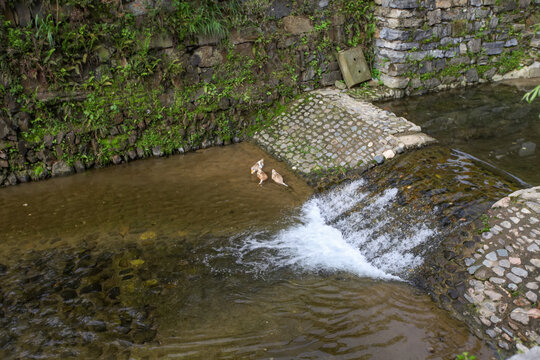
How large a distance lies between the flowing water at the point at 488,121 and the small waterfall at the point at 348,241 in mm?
2118

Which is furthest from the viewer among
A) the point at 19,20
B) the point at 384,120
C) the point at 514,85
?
the point at 514,85

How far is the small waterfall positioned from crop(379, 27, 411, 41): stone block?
415cm

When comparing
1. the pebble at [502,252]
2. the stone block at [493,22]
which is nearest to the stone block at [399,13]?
the stone block at [493,22]

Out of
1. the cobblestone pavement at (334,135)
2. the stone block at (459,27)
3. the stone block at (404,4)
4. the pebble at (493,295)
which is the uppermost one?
the stone block at (404,4)

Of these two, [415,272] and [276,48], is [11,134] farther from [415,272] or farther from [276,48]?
[415,272]

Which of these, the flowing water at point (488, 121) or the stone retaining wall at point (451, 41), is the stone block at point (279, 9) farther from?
the flowing water at point (488, 121)

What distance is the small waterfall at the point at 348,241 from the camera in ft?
19.9

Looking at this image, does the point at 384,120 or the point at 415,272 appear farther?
the point at 384,120

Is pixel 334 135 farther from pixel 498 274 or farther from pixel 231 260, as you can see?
pixel 498 274

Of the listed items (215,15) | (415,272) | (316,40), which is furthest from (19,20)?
(415,272)

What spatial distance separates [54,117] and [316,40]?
5688 mm

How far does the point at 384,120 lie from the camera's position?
28.8 ft

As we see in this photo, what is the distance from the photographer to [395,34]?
377 inches

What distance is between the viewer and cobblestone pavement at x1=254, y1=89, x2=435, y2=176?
8.16 metres
